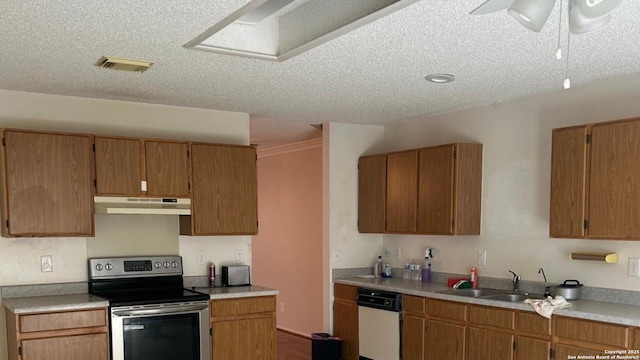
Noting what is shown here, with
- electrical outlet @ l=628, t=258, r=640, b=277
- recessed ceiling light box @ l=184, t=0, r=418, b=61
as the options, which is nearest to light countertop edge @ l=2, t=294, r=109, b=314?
recessed ceiling light box @ l=184, t=0, r=418, b=61

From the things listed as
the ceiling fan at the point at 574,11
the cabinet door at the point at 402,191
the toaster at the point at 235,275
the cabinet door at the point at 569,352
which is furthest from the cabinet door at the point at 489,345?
the ceiling fan at the point at 574,11

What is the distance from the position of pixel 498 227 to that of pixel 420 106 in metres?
1.16

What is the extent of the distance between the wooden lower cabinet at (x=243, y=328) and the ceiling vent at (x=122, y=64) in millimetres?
1827

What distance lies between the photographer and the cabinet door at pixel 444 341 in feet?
13.1

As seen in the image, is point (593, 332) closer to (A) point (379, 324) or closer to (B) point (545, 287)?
(B) point (545, 287)

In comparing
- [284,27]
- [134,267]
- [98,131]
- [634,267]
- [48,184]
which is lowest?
[134,267]

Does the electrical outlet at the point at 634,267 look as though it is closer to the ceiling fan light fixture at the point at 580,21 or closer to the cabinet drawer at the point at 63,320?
the ceiling fan light fixture at the point at 580,21

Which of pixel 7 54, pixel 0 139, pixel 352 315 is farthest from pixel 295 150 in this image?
pixel 7 54

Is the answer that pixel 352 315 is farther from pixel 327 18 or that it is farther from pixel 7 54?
pixel 7 54

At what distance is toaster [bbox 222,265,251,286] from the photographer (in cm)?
455

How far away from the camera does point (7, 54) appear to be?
2.94m

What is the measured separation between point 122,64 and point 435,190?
2.64m

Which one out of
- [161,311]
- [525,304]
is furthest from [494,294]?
[161,311]

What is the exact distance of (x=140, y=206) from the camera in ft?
13.2
